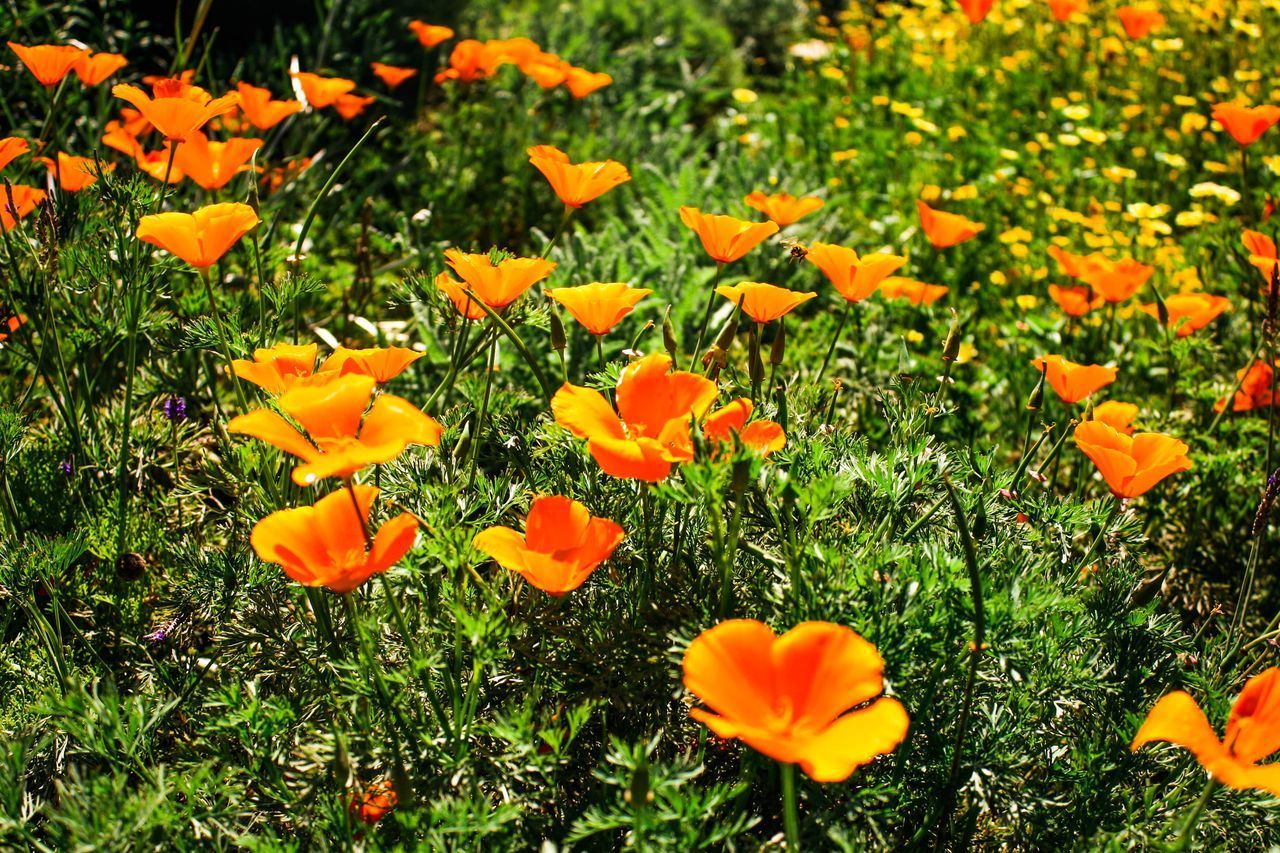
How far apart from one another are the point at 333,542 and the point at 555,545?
0.94 feet

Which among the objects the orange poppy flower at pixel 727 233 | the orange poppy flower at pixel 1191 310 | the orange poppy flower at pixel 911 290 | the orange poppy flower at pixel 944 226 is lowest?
the orange poppy flower at pixel 911 290

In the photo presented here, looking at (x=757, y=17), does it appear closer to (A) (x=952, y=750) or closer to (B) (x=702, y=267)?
(B) (x=702, y=267)

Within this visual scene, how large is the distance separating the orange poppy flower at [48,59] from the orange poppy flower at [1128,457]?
6.26 ft

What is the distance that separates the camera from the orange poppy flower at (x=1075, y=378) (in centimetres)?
181

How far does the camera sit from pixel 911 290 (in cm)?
275

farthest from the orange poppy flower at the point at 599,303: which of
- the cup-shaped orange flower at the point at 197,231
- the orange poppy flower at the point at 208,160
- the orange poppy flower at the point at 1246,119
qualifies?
the orange poppy flower at the point at 1246,119

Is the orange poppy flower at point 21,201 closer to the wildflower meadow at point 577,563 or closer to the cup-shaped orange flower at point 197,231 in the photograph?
the wildflower meadow at point 577,563

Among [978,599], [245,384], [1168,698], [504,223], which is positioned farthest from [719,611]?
[504,223]

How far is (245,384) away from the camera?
7.48 ft

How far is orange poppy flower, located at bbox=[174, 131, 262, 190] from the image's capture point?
6.21ft

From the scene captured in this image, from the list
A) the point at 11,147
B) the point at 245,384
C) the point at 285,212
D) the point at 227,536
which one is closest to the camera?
the point at 11,147

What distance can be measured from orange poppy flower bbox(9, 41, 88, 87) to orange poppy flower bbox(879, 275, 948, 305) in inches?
72.8

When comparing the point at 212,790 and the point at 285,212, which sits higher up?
the point at 212,790

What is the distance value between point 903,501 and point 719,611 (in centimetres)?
36
